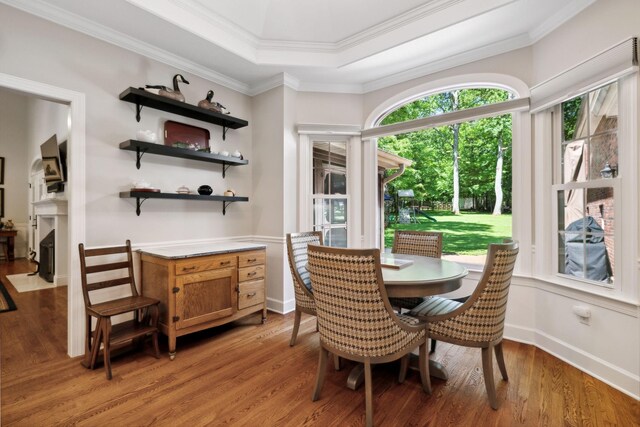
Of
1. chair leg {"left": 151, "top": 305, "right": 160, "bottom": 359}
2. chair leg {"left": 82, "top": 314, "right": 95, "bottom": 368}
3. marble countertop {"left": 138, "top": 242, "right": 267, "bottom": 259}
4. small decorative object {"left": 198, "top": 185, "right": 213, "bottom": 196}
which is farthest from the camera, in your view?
→ small decorative object {"left": 198, "top": 185, "right": 213, "bottom": 196}

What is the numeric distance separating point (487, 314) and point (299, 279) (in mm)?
1456

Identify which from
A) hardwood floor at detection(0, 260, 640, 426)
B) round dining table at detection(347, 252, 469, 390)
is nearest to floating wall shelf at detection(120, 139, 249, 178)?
hardwood floor at detection(0, 260, 640, 426)

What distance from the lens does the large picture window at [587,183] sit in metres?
2.25

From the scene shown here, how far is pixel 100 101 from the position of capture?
267cm

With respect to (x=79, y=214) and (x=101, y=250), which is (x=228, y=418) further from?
(x=79, y=214)

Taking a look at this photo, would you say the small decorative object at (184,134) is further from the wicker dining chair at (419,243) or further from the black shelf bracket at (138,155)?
the wicker dining chair at (419,243)

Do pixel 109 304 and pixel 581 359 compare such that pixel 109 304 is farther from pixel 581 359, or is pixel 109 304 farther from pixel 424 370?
pixel 581 359

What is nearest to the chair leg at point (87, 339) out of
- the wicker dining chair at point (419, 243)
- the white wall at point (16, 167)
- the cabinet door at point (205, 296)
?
the cabinet door at point (205, 296)

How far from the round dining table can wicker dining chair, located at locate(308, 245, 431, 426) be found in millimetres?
198

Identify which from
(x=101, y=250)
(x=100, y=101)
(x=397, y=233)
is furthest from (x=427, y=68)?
(x=101, y=250)

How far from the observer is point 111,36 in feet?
8.87

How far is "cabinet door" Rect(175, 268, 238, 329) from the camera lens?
2.58m

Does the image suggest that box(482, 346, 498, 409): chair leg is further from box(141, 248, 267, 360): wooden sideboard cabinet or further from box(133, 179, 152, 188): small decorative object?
box(133, 179, 152, 188): small decorative object

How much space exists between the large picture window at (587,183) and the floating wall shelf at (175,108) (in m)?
3.19
